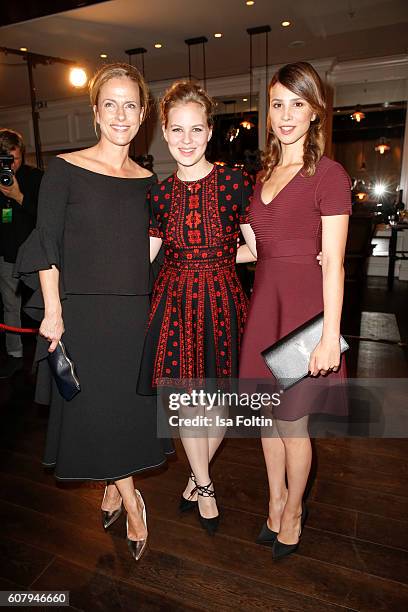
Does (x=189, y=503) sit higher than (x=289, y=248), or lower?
lower

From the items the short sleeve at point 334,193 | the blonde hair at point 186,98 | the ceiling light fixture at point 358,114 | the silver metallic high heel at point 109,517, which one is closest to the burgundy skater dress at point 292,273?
the short sleeve at point 334,193

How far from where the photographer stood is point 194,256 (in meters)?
1.62

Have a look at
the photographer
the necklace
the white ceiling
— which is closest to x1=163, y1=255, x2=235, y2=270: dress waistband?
the necklace

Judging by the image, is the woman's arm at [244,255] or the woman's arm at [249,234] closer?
the woman's arm at [249,234]

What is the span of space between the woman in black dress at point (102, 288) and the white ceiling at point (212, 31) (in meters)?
3.81

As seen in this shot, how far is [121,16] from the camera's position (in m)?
4.91

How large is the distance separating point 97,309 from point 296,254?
27.5 inches

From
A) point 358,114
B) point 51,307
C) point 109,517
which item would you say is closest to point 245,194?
point 51,307

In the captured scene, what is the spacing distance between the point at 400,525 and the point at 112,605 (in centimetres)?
116

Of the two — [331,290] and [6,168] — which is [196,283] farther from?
[6,168]

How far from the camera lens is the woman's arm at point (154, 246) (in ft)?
5.61

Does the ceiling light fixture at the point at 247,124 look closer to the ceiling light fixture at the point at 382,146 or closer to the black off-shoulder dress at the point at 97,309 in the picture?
the ceiling light fixture at the point at 382,146

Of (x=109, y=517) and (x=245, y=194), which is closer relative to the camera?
(x=245, y=194)

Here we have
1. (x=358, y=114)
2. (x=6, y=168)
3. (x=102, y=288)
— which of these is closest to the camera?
(x=102, y=288)
